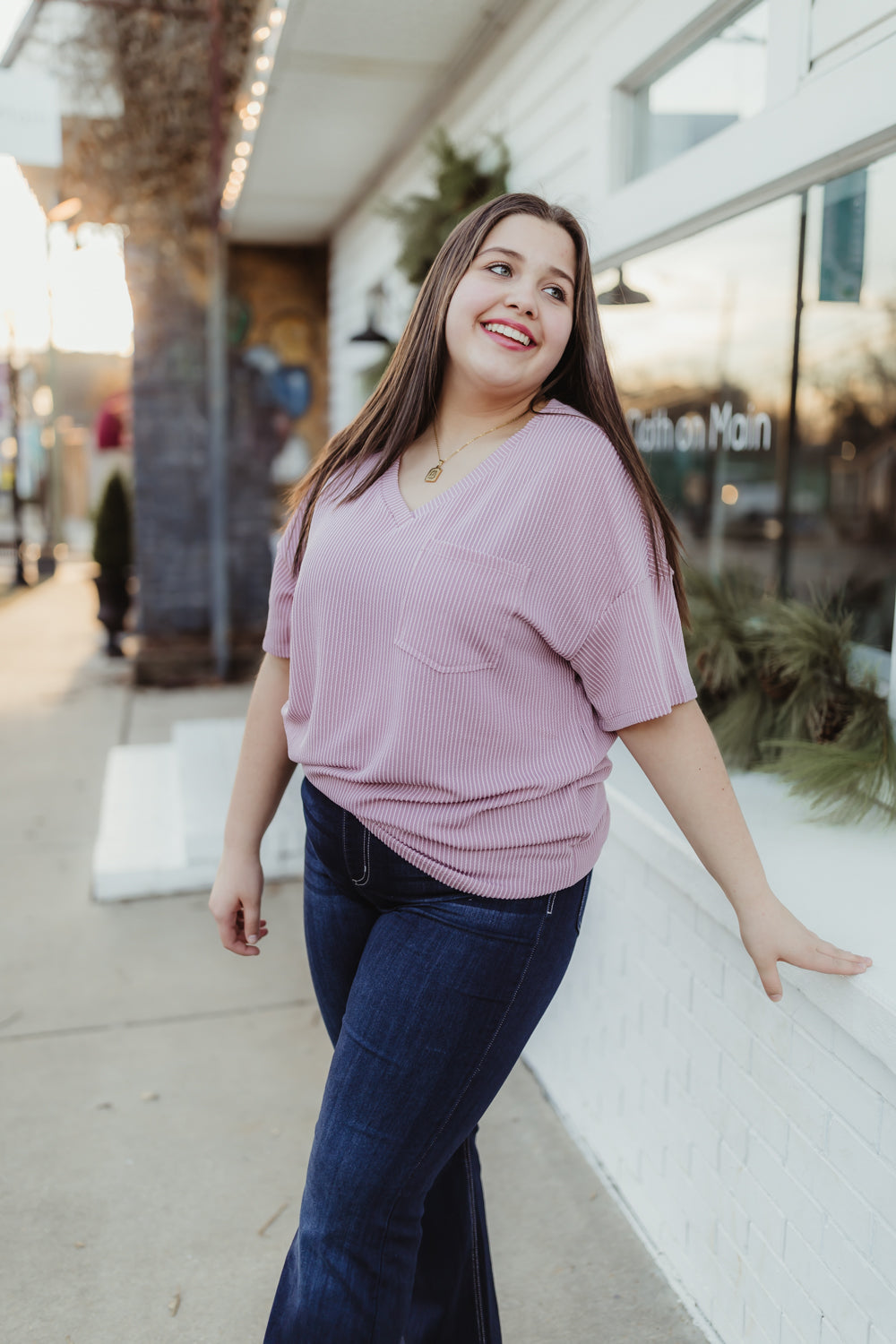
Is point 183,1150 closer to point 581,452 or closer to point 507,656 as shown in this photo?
point 507,656

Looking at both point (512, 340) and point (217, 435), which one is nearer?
point (512, 340)

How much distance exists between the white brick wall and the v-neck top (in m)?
0.49

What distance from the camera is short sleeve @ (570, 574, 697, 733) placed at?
132cm

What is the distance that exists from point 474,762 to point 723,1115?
87 centimetres

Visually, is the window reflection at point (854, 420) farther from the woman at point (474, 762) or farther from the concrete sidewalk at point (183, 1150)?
the woman at point (474, 762)

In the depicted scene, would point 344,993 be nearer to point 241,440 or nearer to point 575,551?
point 575,551

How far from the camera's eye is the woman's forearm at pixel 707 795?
1338mm

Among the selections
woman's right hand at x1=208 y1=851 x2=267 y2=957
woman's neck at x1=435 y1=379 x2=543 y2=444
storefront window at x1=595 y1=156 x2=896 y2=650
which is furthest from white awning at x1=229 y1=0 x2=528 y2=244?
woman's right hand at x1=208 y1=851 x2=267 y2=957

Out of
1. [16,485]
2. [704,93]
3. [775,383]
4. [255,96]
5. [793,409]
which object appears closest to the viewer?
[704,93]

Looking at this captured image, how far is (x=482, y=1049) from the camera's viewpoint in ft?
4.42

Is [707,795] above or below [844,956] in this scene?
above

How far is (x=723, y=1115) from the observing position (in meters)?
1.81

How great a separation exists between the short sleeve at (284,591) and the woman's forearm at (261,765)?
0.07 feet

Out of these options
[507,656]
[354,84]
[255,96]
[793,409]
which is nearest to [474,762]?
[507,656]
